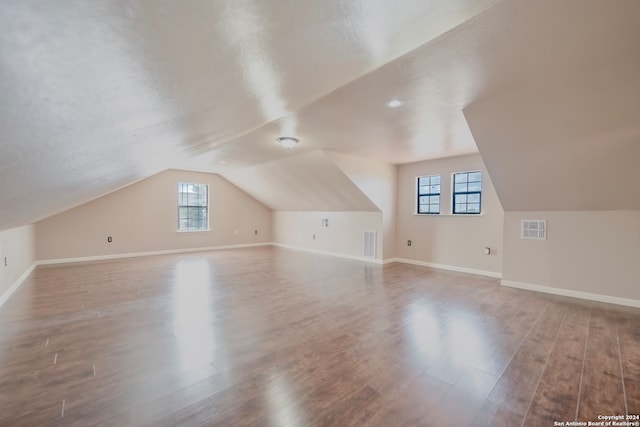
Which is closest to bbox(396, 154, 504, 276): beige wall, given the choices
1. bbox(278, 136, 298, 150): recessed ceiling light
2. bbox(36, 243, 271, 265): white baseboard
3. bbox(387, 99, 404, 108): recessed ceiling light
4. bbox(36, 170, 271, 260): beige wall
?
bbox(387, 99, 404, 108): recessed ceiling light

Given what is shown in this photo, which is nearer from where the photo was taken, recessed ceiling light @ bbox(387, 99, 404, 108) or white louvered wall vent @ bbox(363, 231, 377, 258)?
recessed ceiling light @ bbox(387, 99, 404, 108)

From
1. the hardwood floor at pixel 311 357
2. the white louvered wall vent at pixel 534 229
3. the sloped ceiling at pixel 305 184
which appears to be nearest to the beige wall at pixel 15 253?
the hardwood floor at pixel 311 357

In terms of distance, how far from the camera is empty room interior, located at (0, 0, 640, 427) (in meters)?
1.00

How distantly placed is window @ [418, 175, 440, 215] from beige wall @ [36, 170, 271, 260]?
548 cm

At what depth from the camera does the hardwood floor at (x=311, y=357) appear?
1753mm

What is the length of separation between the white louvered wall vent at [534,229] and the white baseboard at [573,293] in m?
0.75

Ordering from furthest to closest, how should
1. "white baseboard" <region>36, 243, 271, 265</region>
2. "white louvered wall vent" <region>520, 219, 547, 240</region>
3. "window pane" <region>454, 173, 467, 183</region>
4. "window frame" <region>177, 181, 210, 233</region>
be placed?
"window frame" <region>177, 181, 210, 233</region>
"white baseboard" <region>36, 243, 271, 265</region>
"window pane" <region>454, 173, 467, 183</region>
"white louvered wall vent" <region>520, 219, 547, 240</region>

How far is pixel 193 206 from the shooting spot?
8.43 metres

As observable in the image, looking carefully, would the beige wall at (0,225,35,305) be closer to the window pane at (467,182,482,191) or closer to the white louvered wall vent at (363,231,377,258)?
the white louvered wall vent at (363,231,377,258)

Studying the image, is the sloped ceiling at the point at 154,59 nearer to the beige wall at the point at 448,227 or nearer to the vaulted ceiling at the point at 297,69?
the vaulted ceiling at the point at 297,69

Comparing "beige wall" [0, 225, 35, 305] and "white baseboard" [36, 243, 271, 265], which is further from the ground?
"beige wall" [0, 225, 35, 305]

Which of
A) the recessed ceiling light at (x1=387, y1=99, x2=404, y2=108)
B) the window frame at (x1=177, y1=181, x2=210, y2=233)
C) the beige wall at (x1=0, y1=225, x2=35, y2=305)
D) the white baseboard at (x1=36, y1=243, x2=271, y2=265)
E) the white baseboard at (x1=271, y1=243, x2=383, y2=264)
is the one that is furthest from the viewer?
the window frame at (x1=177, y1=181, x2=210, y2=233)

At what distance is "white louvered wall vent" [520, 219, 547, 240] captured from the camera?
431 cm

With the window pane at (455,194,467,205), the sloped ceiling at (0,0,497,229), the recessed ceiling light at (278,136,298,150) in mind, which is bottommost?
the window pane at (455,194,467,205)
